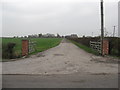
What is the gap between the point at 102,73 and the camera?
30.2 ft

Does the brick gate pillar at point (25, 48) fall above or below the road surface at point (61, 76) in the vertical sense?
above

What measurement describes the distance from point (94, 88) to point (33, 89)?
1.86m

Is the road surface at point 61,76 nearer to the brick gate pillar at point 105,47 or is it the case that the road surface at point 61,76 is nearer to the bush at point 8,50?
the bush at point 8,50

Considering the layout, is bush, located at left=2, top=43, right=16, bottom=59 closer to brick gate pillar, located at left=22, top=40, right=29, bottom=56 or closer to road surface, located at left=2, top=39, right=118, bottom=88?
brick gate pillar, located at left=22, top=40, right=29, bottom=56

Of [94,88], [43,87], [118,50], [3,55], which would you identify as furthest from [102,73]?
[3,55]

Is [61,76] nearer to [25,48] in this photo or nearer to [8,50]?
[8,50]

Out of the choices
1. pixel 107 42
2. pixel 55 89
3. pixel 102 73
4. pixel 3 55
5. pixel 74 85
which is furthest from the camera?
pixel 107 42

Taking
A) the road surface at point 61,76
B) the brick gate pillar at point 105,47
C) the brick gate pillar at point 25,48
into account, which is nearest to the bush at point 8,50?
the brick gate pillar at point 25,48

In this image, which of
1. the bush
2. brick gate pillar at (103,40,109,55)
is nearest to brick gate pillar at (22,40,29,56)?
the bush

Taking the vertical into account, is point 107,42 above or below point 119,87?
above

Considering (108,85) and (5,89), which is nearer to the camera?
(5,89)

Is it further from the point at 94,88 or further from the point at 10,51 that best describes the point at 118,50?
the point at 94,88

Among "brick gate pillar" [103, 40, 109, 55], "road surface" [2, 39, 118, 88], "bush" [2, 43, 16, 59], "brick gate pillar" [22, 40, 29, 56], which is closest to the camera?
"road surface" [2, 39, 118, 88]

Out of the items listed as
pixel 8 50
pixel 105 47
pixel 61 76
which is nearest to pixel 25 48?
pixel 8 50
